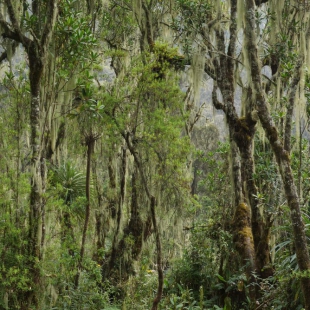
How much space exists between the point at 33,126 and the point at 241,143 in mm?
2700

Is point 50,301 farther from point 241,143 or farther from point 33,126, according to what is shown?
point 241,143

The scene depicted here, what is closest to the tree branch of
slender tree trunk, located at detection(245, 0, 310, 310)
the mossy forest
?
the mossy forest

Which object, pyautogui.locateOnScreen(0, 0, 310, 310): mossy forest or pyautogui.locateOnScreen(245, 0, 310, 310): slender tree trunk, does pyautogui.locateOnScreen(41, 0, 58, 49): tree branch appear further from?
pyautogui.locateOnScreen(245, 0, 310, 310): slender tree trunk

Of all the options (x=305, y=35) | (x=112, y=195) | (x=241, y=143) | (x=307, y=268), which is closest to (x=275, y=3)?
(x=305, y=35)

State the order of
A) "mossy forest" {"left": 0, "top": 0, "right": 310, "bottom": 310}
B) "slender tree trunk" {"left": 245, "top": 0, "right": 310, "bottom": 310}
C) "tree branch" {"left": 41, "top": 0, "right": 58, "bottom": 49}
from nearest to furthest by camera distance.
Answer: "slender tree trunk" {"left": 245, "top": 0, "right": 310, "bottom": 310}, "mossy forest" {"left": 0, "top": 0, "right": 310, "bottom": 310}, "tree branch" {"left": 41, "top": 0, "right": 58, "bottom": 49}

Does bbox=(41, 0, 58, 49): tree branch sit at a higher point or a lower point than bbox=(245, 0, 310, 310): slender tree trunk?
higher

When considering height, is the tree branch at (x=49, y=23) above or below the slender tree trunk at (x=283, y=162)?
above

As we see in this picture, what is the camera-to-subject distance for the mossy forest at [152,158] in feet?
15.2

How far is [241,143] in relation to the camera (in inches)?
223

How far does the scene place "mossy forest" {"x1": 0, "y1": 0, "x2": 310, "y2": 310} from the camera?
4.64 meters

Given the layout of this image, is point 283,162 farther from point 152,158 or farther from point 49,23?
point 152,158

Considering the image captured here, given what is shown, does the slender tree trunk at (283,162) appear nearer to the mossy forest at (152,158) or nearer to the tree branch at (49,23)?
the mossy forest at (152,158)

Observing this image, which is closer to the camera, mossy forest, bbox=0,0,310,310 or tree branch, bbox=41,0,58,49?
mossy forest, bbox=0,0,310,310

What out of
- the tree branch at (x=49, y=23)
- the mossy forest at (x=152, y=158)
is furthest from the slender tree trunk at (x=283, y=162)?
the tree branch at (x=49, y=23)
